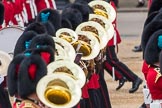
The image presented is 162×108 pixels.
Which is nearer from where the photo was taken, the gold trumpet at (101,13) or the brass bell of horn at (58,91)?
the brass bell of horn at (58,91)

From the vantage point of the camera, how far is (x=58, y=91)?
6656 millimetres

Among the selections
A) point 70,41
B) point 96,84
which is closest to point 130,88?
point 96,84

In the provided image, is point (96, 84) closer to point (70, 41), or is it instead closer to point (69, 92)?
point (70, 41)

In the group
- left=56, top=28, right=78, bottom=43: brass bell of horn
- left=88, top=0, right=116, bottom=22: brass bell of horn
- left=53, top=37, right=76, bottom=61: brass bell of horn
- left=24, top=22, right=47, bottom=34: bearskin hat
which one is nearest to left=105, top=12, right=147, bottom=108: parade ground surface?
left=88, top=0, right=116, bottom=22: brass bell of horn

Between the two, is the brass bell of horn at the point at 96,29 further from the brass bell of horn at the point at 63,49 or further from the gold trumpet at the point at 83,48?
the brass bell of horn at the point at 63,49

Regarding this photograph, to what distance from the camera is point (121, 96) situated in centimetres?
1213

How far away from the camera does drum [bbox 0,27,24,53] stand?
33.9 ft

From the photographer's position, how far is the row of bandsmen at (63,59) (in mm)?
6750

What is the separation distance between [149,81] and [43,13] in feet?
7.20

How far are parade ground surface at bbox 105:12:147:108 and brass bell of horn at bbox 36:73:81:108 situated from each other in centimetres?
491

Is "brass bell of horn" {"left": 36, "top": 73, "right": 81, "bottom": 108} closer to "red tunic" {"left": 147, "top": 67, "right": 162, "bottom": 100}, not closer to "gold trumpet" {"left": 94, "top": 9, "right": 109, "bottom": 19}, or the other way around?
"red tunic" {"left": 147, "top": 67, "right": 162, "bottom": 100}

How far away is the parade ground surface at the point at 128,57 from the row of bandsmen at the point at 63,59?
1447 mm

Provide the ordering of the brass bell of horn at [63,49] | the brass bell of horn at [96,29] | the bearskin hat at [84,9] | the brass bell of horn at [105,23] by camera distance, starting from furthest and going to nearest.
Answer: the bearskin hat at [84,9]
the brass bell of horn at [105,23]
the brass bell of horn at [96,29]
the brass bell of horn at [63,49]

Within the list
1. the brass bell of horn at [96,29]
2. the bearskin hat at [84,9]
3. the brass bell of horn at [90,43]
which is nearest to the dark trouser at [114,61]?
the bearskin hat at [84,9]
